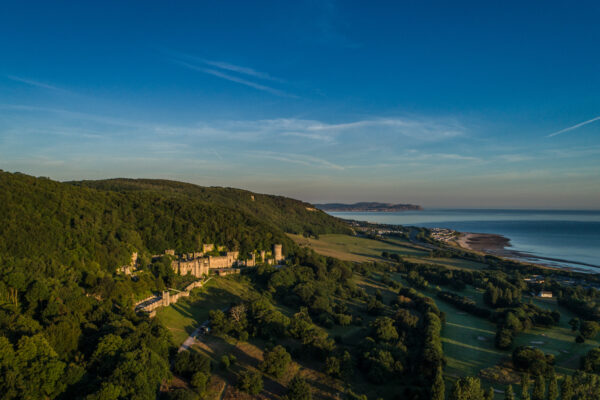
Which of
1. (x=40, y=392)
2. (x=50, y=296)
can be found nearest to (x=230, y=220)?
(x=50, y=296)

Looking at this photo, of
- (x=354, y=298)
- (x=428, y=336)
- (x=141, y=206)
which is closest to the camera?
(x=428, y=336)

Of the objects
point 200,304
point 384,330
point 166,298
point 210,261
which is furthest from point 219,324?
point 210,261

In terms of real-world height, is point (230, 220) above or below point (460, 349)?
above

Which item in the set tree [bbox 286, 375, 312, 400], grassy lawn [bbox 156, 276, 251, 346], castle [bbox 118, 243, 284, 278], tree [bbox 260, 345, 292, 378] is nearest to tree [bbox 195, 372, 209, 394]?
tree [bbox 260, 345, 292, 378]

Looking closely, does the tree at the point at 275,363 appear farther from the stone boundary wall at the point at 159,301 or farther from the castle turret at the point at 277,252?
the castle turret at the point at 277,252

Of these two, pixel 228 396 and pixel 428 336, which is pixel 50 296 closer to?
pixel 228 396

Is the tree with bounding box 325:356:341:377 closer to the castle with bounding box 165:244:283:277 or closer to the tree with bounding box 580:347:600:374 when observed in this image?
the tree with bounding box 580:347:600:374

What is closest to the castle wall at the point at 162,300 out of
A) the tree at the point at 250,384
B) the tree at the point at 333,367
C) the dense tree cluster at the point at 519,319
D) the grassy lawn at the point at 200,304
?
the grassy lawn at the point at 200,304
